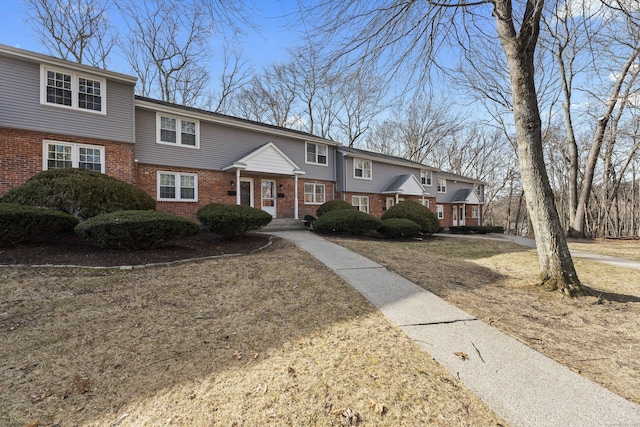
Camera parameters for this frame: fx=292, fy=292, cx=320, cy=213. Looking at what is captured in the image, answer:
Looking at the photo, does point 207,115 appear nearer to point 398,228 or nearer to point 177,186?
point 177,186

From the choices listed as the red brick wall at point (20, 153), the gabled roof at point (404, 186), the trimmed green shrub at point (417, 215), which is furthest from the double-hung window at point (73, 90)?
the gabled roof at point (404, 186)

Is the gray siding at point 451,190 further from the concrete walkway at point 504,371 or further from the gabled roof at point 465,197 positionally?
the concrete walkway at point 504,371

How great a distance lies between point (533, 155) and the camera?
5.48 metres

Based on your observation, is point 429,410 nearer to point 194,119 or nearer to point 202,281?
point 202,281

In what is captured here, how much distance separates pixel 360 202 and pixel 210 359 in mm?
16888

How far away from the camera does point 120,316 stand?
147 inches

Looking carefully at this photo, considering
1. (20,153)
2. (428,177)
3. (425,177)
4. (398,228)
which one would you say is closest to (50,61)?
(20,153)

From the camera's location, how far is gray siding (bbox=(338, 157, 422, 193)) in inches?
702

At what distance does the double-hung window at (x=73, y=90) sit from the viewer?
9.41 m

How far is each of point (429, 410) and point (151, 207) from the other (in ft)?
28.2

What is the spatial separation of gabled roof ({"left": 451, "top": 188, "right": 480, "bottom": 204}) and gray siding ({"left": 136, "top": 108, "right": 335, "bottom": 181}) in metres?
16.9

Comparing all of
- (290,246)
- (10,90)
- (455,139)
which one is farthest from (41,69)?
(455,139)

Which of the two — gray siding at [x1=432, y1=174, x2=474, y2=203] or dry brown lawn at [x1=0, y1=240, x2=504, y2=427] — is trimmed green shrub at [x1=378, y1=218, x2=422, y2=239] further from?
gray siding at [x1=432, y1=174, x2=474, y2=203]

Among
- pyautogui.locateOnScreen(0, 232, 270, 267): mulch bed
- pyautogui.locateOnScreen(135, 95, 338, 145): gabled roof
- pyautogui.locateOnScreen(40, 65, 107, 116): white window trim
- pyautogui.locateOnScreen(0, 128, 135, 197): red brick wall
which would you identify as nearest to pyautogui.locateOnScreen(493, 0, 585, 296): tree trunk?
pyautogui.locateOnScreen(0, 232, 270, 267): mulch bed
